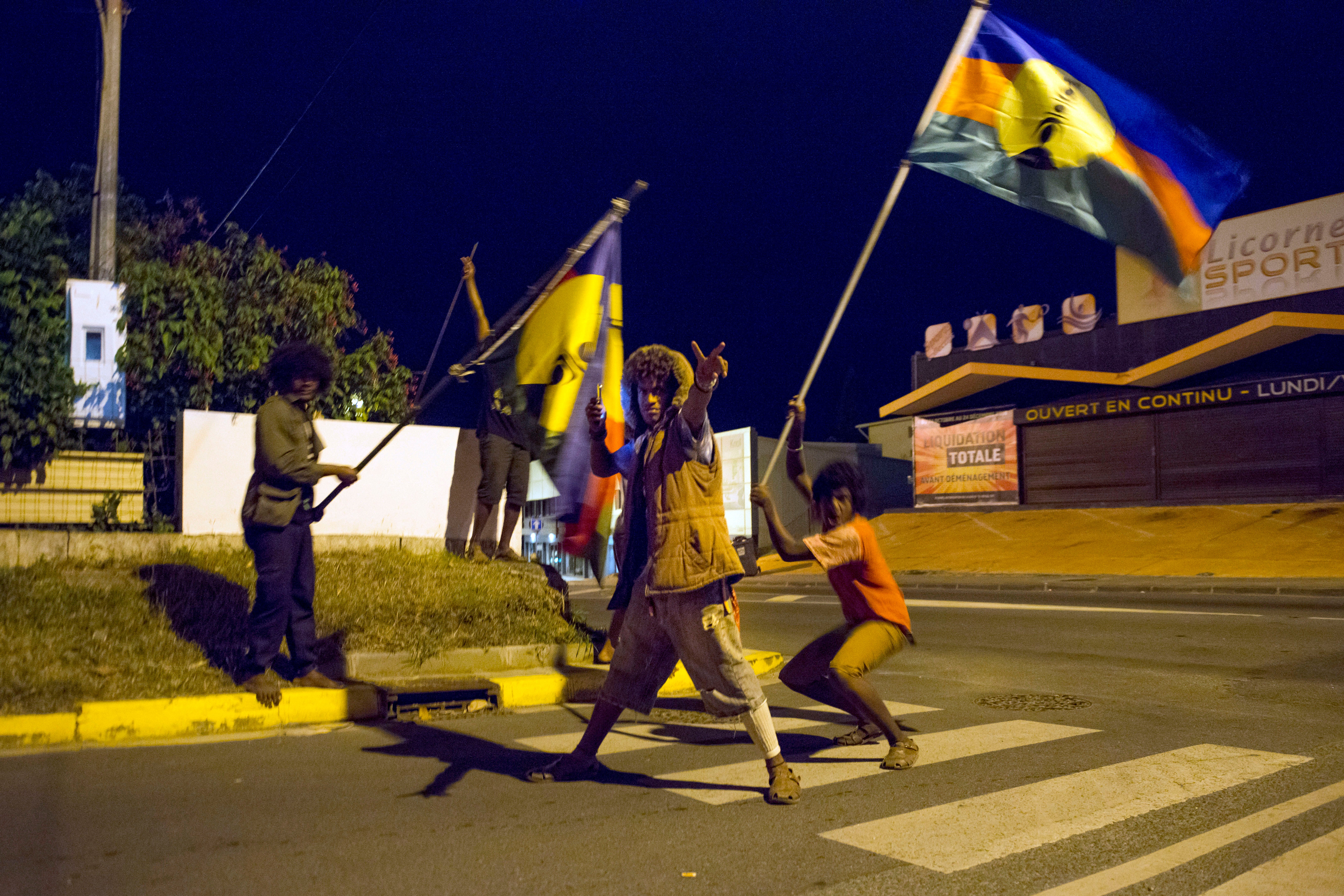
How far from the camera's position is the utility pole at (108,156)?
10.2m

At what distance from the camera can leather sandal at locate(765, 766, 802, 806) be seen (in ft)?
13.7

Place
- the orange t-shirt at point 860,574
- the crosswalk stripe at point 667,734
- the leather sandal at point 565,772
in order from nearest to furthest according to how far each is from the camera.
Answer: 1. the leather sandal at point 565,772
2. the orange t-shirt at point 860,574
3. the crosswalk stripe at point 667,734

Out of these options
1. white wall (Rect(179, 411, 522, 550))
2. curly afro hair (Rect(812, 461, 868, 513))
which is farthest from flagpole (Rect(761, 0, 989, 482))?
white wall (Rect(179, 411, 522, 550))

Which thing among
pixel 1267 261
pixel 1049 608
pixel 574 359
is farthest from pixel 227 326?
pixel 1267 261

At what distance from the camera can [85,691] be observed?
584 centimetres

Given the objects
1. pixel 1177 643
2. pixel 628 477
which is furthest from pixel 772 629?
pixel 628 477

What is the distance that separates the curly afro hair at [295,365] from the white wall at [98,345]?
4091 millimetres

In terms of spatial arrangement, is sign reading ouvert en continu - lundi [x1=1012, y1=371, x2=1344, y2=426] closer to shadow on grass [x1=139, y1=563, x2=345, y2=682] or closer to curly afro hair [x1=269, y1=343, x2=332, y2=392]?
shadow on grass [x1=139, y1=563, x2=345, y2=682]

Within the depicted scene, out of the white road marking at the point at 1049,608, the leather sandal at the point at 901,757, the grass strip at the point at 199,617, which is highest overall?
the grass strip at the point at 199,617

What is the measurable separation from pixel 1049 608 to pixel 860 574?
9.83 m

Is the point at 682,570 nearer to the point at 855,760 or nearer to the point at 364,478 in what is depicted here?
the point at 855,760

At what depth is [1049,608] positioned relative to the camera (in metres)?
13.9

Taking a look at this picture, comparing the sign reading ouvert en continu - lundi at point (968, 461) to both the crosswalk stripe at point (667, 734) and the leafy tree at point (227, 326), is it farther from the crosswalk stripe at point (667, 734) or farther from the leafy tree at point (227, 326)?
the crosswalk stripe at point (667, 734)

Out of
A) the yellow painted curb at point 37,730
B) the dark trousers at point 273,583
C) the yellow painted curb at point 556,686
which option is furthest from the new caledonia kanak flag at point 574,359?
the yellow painted curb at point 37,730
